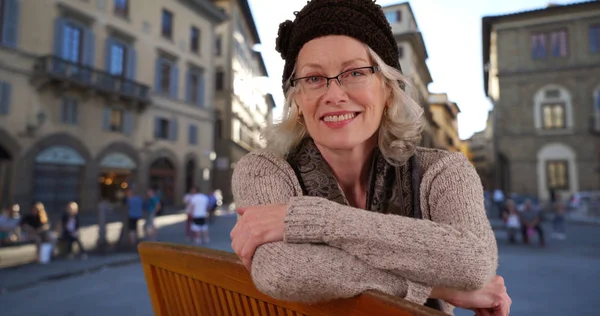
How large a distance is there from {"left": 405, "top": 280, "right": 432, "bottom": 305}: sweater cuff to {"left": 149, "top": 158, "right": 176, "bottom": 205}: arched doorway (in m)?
21.5

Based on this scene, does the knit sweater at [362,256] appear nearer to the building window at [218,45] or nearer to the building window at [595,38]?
the building window at [595,38]

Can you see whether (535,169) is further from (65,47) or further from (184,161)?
(65,47)

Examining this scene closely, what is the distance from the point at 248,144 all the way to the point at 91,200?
65.7 ft

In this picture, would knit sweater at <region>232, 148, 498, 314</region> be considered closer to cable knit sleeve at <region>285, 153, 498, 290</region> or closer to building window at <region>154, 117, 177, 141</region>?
cable knit sleeve at <region>285, 153, 498, 290</region>

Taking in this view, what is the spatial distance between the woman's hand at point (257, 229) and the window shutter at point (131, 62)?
2106cm

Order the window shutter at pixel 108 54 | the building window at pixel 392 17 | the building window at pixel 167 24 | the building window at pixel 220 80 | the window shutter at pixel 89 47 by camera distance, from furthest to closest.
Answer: the building window at pixel 220 80 → the building window at pixel 167 24 → the window shutter at pixel 108 54 → the window shutter at pixel 89 47 → the building window at pixel 392 17

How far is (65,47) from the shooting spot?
16250 mm

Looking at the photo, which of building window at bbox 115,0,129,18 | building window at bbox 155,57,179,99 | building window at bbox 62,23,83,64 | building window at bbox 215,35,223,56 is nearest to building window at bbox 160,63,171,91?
building window at bbox 155,57,179,99

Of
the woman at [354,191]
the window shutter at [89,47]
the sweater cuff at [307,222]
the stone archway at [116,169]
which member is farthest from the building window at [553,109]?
the sweater cuff at [307,222]

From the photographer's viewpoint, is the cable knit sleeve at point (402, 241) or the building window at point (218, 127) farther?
the building window at point (218, 127)

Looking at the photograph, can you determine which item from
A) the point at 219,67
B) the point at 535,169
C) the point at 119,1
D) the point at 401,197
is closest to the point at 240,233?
the point at 401,197

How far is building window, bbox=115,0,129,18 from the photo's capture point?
1889 cm

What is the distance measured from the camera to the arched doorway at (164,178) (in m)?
21.0

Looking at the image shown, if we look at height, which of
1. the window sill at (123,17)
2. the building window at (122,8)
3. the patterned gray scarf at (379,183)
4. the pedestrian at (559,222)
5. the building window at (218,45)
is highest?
the building window at (218,45)
